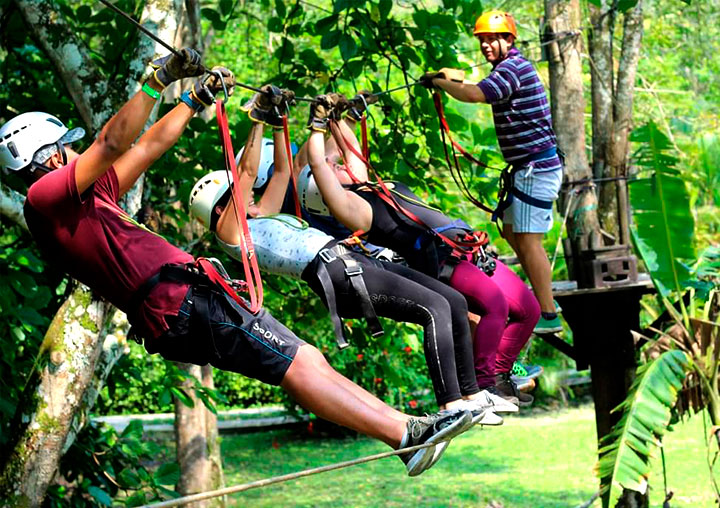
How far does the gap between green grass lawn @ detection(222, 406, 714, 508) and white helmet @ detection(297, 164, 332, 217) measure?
847 centimetres

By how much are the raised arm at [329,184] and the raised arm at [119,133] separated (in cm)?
99

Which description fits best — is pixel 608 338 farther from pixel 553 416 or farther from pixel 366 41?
pixel 553 416

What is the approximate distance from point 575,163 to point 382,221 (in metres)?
3.78

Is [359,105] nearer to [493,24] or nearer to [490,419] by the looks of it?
[493,24]

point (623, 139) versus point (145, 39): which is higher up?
point (145, 39)

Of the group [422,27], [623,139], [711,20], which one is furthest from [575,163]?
[711,20]

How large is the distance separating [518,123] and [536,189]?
1.05 feet

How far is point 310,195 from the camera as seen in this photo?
14.7 ft

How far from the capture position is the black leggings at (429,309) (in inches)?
153

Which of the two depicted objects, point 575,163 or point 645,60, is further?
point 645,60

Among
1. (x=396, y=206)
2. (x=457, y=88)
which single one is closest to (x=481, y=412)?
(x=396, y=206)

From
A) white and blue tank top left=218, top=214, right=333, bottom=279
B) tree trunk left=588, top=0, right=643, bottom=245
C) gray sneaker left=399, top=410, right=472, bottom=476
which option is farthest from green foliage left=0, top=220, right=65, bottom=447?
tree trunk left=588, top=0, right=643, bottom=245

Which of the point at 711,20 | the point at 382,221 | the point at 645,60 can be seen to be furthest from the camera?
the point at 711,20

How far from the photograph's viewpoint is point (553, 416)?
16.5 meters
